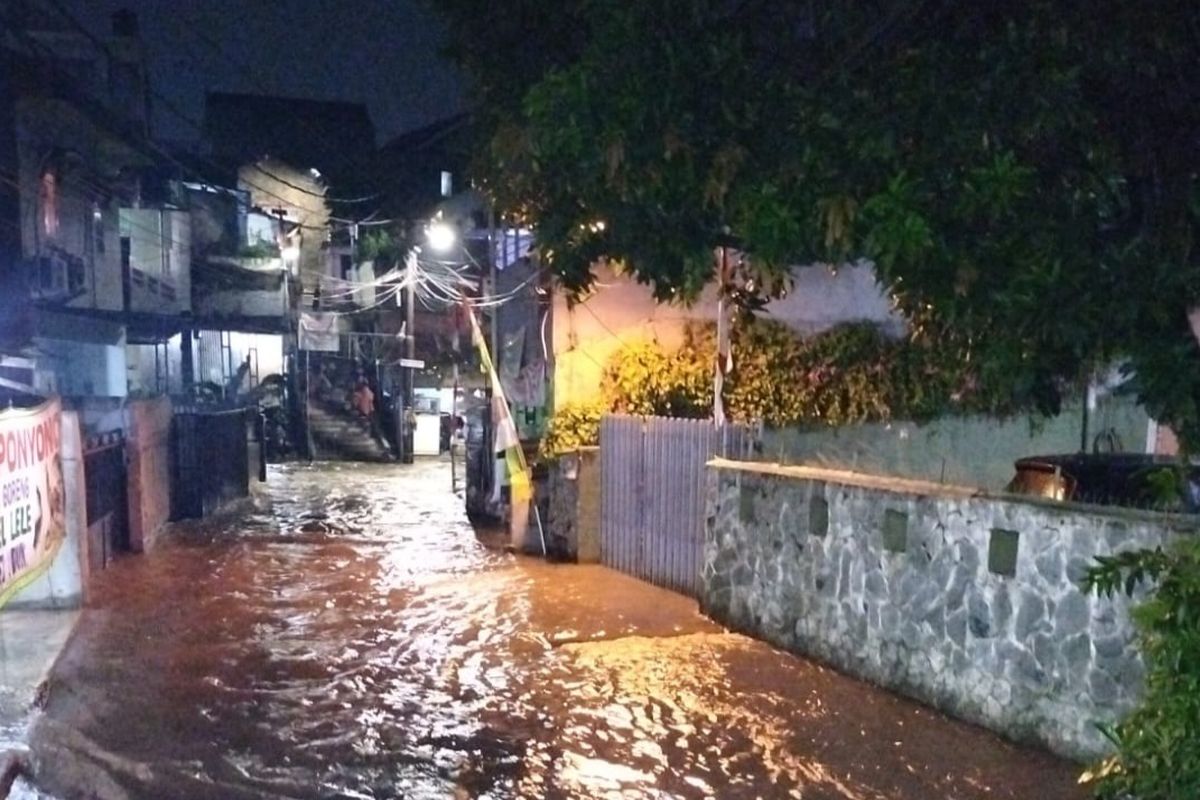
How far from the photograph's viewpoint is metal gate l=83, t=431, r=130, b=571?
39.9ft

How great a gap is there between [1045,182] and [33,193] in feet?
58.3

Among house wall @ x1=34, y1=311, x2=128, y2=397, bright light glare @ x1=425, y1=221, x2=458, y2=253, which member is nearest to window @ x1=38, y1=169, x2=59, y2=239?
house wall @ x1=34, y1=311, x2=128, y2=397

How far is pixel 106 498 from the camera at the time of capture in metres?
13.0

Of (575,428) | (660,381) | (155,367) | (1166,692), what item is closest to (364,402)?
(155,367)

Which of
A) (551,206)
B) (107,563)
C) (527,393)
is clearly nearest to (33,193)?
(107,563)

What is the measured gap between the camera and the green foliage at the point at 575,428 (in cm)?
1399

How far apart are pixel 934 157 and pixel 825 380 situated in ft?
21.5

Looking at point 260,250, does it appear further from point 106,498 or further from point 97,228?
point 106,498

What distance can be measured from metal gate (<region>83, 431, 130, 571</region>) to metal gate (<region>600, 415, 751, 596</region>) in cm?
624

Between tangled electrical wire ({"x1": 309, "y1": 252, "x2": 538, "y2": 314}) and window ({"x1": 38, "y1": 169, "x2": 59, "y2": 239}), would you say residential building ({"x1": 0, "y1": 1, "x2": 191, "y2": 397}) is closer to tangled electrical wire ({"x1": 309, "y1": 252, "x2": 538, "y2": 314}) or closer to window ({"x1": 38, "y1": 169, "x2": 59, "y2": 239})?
window ({"x1": 38, "y1": 169, "x2": 59, "y2": 239})

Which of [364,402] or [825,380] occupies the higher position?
[825,380]

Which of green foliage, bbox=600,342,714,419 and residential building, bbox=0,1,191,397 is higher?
residential building, bbox=0,1,191,397

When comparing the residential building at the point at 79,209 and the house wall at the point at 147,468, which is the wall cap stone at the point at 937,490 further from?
the residential building at the point at 79,209

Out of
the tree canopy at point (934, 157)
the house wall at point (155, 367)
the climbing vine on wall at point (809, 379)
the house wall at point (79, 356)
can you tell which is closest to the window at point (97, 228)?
the house wall at point (79, 356)
